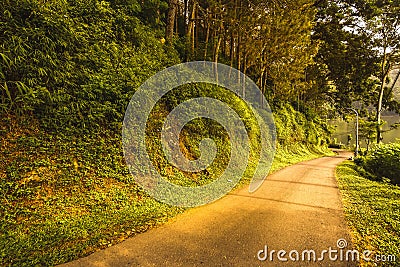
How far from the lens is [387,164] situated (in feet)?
40.2

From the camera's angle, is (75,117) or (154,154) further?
(154,154)

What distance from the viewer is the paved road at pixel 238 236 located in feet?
11.8

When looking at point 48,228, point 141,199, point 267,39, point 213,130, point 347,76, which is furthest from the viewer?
point 347,76

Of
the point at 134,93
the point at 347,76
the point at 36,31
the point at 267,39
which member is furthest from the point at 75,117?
the point at 347,76

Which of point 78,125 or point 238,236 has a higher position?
point 78,125

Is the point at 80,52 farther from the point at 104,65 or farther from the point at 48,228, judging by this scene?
the point at 48,228

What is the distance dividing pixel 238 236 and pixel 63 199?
379cm

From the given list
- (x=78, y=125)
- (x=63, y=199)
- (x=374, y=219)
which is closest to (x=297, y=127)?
(x=374, y=219)

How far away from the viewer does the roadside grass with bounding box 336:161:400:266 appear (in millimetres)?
4199

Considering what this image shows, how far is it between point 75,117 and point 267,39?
12967 millimetres

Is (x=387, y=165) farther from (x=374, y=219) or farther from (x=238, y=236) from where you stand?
(x=238, y=236)

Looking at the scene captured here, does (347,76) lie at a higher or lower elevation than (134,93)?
higher

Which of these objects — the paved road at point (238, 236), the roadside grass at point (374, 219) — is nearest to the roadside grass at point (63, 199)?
the paved road at point (238, 236)

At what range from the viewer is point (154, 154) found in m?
A: 7.20
